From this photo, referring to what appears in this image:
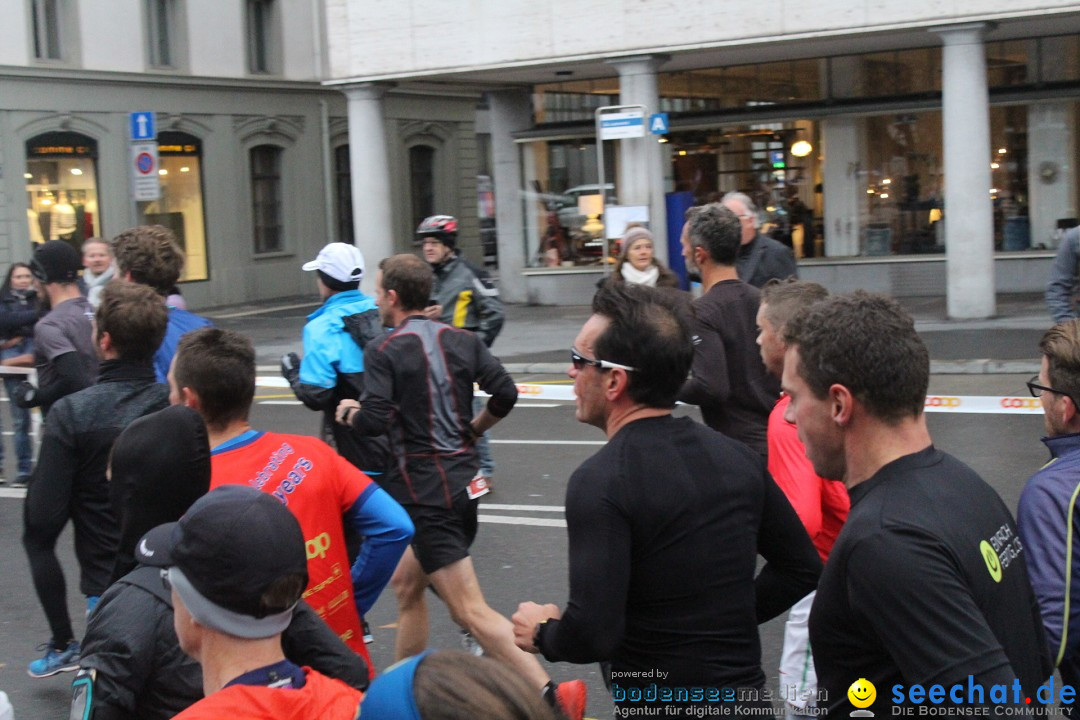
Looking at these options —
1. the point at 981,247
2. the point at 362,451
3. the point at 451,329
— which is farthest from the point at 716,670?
the point at 981,247

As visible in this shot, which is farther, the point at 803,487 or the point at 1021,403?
the point at 1021,403

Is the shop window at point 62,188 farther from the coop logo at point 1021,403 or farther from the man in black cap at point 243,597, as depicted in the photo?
the man in black cap at point 243,597

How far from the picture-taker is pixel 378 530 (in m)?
3.88

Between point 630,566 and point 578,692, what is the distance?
300 mm

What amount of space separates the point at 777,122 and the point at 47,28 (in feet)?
45.6

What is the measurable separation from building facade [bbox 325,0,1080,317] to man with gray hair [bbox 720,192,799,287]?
10129 millimetres

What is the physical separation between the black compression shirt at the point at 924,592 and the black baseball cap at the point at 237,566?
0.96 m

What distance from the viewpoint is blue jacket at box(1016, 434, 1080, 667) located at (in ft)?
9.34

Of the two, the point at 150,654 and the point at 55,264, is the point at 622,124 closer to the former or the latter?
the point at 55,264

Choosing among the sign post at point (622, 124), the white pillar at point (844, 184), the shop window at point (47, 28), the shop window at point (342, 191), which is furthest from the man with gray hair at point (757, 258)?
the shop window at point (342, 191)

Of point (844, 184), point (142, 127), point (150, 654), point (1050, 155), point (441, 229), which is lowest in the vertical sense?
point (150, 654)

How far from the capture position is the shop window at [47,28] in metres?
24.8

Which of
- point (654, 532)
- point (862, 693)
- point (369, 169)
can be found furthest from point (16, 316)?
point (369, 169)

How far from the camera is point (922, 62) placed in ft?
67.3
